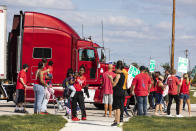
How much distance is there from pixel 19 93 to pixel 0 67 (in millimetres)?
2244

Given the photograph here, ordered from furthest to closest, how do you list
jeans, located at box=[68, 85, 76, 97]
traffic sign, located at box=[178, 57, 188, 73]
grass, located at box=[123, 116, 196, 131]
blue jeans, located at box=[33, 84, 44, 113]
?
traffic sign, located at box=[178, 57, 188, 73] → blue jeans, located at box=[33, 84, 44, 113] → jeans, located at box=[68, 85, 76, 97] → grass, located at box=[123, 116, 196, 131]

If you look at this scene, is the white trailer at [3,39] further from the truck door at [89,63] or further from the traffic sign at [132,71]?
the traffic sign at [132,71]

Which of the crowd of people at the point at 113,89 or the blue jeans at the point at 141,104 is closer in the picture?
the crowd of people at the point at 113,89

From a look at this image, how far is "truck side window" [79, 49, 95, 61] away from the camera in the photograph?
20.6 m

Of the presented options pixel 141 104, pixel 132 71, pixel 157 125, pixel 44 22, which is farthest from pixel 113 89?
pixel 44 22

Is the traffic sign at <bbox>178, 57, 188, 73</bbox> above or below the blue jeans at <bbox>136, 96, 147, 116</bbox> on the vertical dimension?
above

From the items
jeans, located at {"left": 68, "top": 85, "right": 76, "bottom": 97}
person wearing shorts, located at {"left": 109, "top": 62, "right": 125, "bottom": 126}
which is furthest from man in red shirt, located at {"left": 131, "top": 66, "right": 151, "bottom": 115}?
person wearing shorts, located at {"left": 109, "top": 62, "right": 125, "bottom": 126}

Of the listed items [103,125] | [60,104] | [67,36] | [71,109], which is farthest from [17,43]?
[103,125]

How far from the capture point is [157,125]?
13.3 meters

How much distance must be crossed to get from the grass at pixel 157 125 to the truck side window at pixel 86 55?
6.14 meters

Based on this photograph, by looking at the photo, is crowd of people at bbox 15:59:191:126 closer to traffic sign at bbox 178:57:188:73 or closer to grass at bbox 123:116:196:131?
grass at bbox 123:116:196:131

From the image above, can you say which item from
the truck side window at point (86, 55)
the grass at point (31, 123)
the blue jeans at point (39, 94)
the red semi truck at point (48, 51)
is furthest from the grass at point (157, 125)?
the truck side window at point (86, 55)

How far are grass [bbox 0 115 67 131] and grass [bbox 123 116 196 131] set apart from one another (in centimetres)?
191

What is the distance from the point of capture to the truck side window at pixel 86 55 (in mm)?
20570
